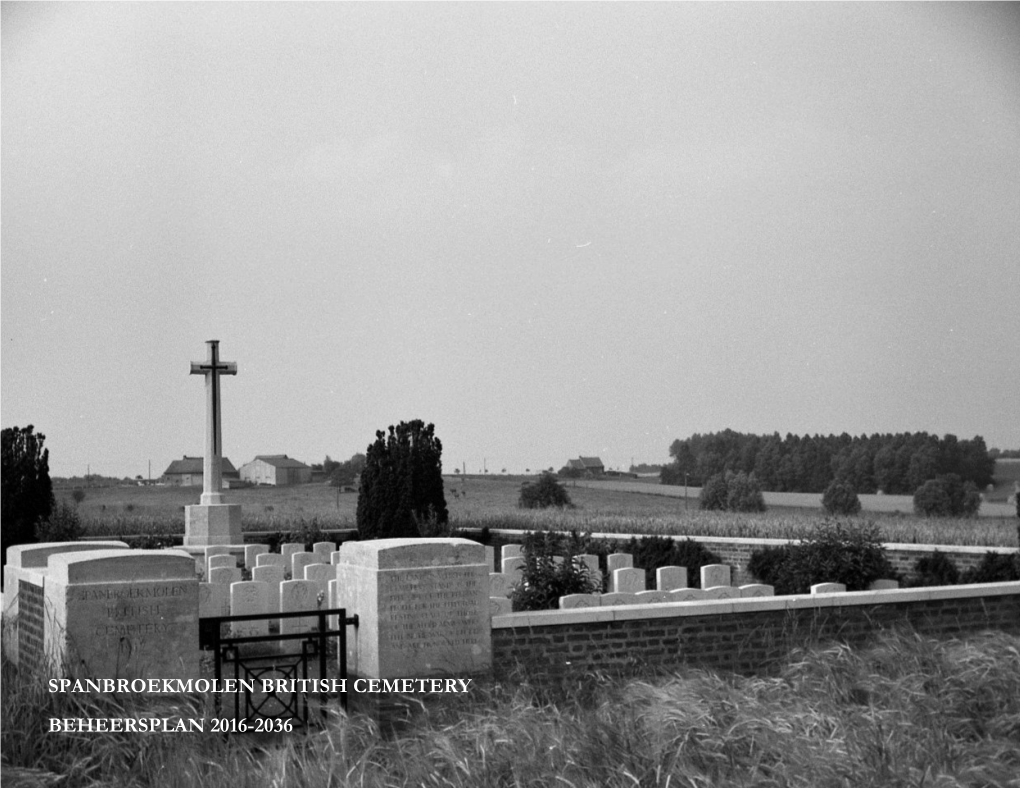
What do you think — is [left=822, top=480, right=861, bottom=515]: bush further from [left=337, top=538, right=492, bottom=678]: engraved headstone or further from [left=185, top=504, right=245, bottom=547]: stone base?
[left=337, top=538, right=492, bottom=678]: engraved headstone

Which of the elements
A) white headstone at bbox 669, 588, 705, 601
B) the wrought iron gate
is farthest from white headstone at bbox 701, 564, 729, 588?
the wrought iron gate

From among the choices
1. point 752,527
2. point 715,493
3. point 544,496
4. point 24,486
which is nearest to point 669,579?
point 752,527

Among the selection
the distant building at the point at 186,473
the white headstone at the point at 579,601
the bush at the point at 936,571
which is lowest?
the bush at the point at 936,571

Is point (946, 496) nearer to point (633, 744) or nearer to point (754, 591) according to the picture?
point (754, 591)

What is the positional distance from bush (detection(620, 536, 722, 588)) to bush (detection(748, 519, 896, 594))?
2.71 m

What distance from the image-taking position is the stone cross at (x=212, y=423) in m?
22.4

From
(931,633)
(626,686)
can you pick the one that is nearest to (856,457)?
(931,633)

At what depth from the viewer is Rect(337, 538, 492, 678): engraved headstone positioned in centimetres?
774

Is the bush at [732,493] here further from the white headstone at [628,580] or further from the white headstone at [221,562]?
the white headstone at [628,580]

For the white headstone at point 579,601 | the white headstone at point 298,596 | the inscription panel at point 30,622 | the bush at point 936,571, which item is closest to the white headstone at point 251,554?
the white headstone at point 298,596

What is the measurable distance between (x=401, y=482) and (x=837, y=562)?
11.8m

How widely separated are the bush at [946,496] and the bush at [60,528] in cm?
2567

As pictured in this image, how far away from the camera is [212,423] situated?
22.5 m

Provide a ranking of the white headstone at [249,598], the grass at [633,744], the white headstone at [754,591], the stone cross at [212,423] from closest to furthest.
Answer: the grass at [633,744] < the white headstone at [754,591] < the white headstone at [249,598] < the stone cross at [212,423]
